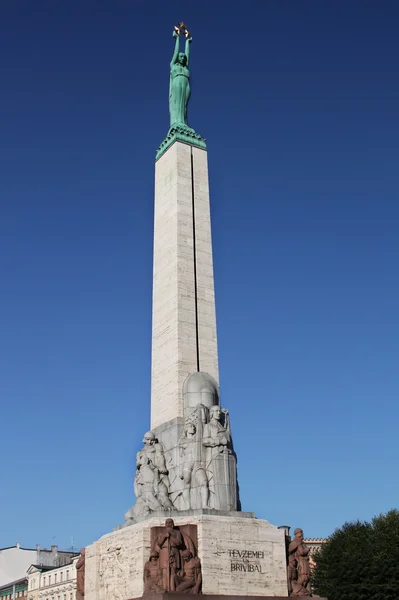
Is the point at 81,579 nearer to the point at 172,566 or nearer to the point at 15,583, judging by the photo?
the point at 172,566

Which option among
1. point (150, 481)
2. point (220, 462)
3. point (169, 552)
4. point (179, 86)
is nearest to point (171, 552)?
point (169, 552)

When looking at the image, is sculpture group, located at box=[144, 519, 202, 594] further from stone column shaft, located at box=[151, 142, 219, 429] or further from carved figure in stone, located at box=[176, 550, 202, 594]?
stone column shaft, located at box=[151, 142, 219, 429]

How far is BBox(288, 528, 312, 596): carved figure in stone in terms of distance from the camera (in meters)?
20.6

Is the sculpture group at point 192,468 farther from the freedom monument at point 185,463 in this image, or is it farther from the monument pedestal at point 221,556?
the monument pedestal at point 221,556

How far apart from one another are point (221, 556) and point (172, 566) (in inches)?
64.2

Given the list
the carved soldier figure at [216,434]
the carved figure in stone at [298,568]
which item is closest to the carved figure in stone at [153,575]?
the carved soldier figure at [216,434]

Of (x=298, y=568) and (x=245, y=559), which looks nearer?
(x=245, y=559)

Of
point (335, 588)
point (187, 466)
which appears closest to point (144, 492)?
point (187, 466)

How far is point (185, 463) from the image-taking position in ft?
71.9

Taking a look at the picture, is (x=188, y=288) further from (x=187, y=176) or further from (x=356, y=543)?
(x=356, y=543)

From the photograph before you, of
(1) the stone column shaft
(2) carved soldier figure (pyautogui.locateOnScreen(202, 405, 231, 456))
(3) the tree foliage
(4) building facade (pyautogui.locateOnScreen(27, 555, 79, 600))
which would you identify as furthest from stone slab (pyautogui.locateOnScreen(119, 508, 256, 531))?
(4) building facade (pyautogui.locateOnScreen(27, 555, 79, 600))

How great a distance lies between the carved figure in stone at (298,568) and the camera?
20.6 m

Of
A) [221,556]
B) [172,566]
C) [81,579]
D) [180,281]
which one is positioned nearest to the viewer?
[172,566]

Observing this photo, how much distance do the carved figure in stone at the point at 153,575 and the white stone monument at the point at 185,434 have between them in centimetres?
36
